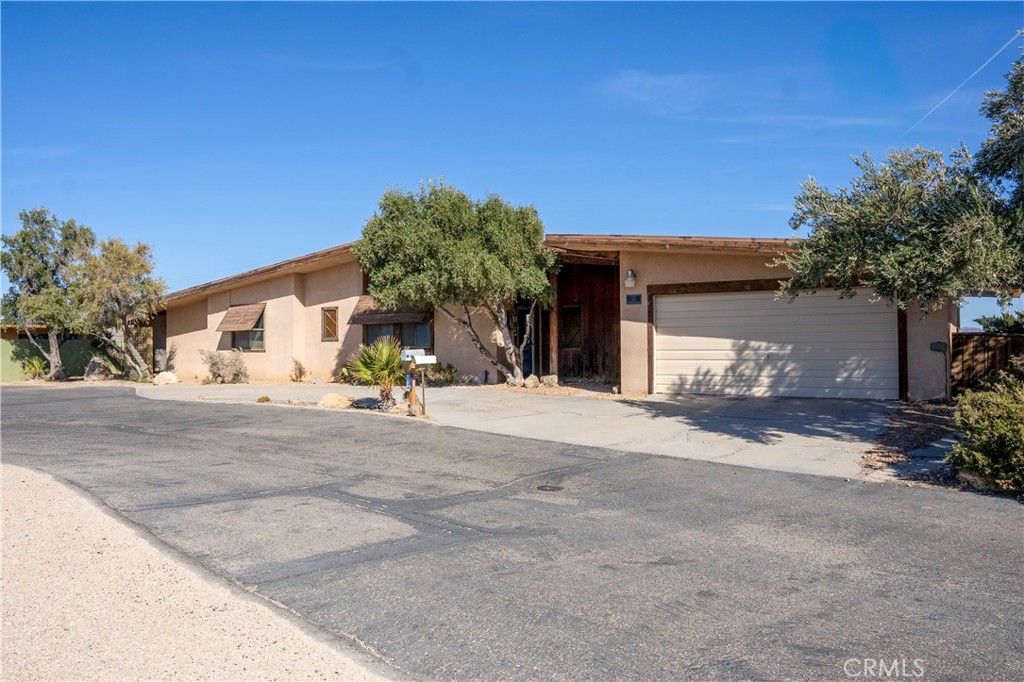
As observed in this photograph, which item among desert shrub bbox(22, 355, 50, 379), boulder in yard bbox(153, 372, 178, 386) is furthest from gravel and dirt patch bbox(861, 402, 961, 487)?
desert shrub bbox(22, 355, 50, 379)

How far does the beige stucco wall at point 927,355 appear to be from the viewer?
1482 centimetres

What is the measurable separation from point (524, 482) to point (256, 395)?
510 inches

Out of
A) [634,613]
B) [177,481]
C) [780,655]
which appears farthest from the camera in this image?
[177,481]

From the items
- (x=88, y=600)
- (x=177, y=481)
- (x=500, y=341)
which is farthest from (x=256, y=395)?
(x=88, y=600)

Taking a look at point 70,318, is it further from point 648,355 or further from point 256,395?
point 648,355

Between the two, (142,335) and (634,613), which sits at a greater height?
(142,335)

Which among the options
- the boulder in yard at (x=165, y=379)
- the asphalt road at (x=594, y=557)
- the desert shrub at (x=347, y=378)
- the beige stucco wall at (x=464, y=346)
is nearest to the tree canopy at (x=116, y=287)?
the boulder in yard at (x=165, y=379)

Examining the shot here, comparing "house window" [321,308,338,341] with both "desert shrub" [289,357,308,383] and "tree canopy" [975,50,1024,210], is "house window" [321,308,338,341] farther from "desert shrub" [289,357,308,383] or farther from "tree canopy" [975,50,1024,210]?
"tree canopy" [975,50,1024,210]

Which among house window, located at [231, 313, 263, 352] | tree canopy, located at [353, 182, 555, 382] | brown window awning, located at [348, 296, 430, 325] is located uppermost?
tree canopy, located at [353, 182, 555, 382]

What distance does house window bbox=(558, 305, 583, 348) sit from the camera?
2128cm

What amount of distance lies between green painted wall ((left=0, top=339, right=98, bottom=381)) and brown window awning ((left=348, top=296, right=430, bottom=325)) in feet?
46.8

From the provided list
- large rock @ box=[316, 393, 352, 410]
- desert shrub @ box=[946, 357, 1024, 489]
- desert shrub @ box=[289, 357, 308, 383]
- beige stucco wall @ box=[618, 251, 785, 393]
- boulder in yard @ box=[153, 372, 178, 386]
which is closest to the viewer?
desert shrub @ box=[946, 357, 1024, 489]

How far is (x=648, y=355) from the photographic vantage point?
17.7m

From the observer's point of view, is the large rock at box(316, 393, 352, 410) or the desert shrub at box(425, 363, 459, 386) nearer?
the large rock at box(316, 393, 352, 410)
